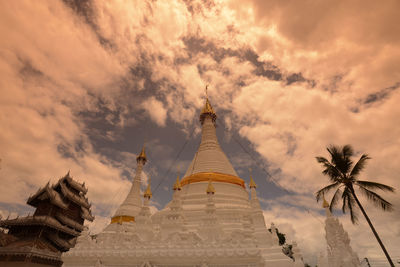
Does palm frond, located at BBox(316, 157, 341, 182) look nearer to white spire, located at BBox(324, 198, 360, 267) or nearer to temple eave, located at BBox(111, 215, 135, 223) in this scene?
white spire, located at BBox(324, 198, 360, 267)

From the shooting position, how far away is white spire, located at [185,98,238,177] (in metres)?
26.1

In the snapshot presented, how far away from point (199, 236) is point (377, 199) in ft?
41.6

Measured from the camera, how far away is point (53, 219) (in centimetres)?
2297

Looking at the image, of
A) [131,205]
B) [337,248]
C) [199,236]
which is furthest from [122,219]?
[337,248]

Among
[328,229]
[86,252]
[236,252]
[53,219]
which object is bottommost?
[236,252]

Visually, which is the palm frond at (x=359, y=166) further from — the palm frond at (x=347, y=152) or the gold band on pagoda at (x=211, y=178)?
the gold band on pagoda at (x=211, y=178)

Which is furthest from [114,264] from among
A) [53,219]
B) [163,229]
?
[53,219]

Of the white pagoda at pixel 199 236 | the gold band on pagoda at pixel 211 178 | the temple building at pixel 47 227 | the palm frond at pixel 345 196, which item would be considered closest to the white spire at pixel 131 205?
the white pagoda at pixel 199 236

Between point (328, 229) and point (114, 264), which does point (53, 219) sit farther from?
point (328, 229)

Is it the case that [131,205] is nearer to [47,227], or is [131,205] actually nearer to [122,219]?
[122,219]

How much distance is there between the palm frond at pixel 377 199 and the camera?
50.9 ft

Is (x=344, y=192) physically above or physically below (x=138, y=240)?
Answer: above

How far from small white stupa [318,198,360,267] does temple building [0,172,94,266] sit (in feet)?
72.5

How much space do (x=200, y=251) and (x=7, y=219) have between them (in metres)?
20.8
